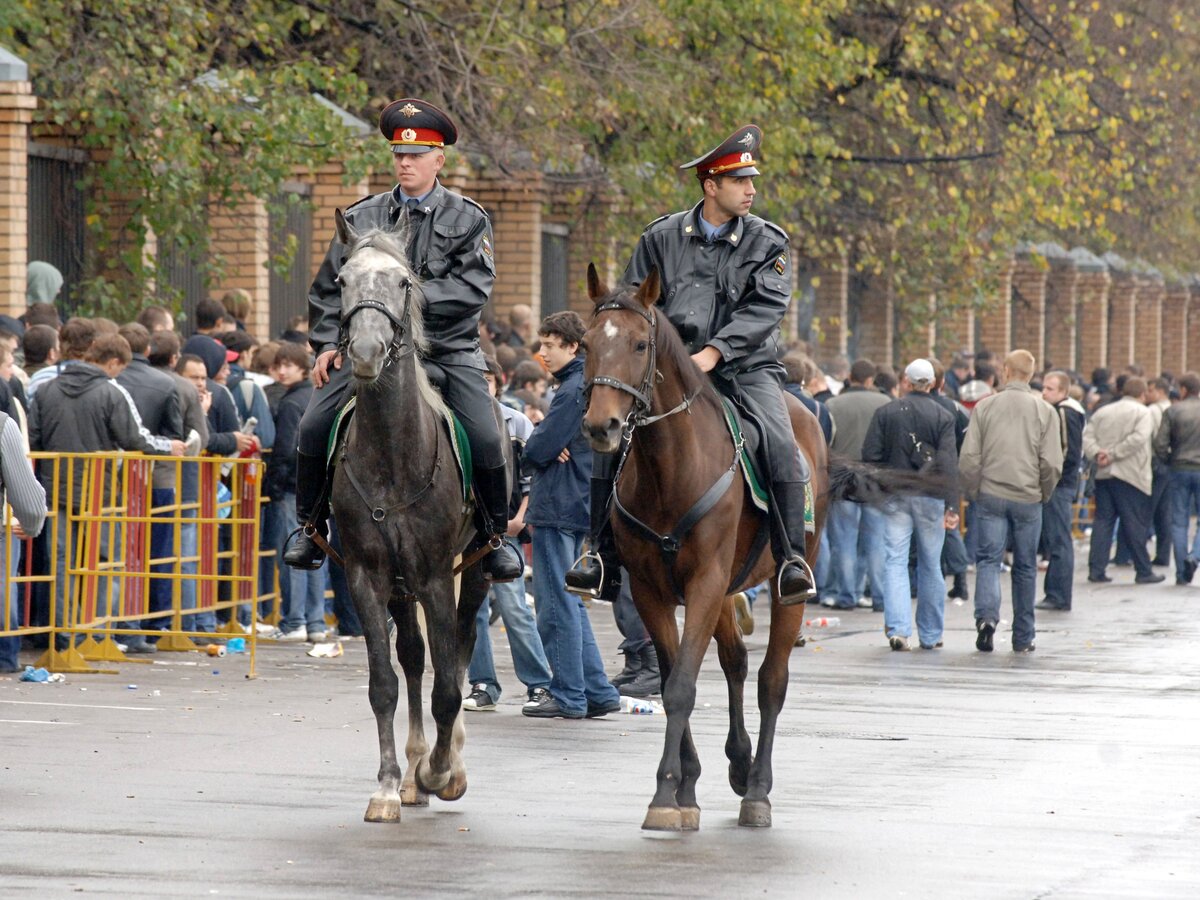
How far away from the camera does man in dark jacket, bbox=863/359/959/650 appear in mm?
16578

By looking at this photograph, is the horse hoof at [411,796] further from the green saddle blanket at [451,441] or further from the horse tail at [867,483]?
the horse tail at [867,483]

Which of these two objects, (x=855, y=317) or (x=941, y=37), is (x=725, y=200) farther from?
(x=855, y=317)

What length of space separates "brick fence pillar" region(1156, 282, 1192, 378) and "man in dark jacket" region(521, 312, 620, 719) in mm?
53886

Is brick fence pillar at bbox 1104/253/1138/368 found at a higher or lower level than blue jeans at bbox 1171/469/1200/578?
higher

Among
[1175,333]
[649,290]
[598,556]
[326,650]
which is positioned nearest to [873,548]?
[326,650]

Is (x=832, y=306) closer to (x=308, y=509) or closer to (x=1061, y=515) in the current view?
(x=1061, y=515)

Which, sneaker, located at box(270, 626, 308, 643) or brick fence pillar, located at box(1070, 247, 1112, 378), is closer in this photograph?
sneaker, located at box(270, 626, 308, 643)

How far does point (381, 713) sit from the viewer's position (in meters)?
8.68

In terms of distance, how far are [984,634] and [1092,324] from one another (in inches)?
1548

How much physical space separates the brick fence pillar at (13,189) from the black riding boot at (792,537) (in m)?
10.4

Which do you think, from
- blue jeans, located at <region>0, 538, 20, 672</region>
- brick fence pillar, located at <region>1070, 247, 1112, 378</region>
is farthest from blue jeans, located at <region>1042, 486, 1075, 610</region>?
brick fence pillar, located at <region>1070, 247, 1112, 378</region>

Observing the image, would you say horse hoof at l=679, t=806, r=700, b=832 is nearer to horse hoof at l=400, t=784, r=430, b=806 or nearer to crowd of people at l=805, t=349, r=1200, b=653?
horse hoof at l=400, t=784, r=430, b=806

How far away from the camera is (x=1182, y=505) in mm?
24422

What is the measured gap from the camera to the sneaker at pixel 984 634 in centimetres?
1638
